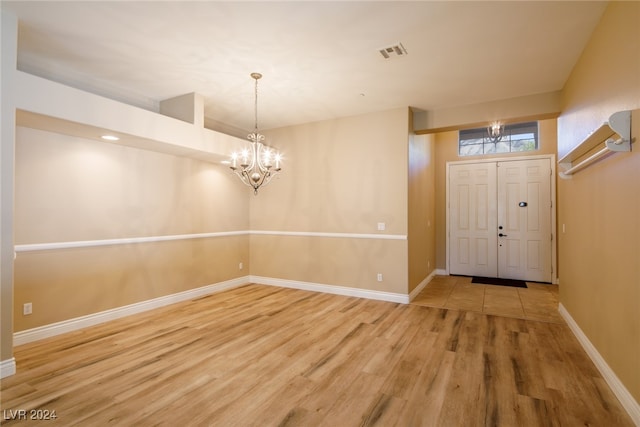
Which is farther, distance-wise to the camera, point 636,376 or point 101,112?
point 101,112

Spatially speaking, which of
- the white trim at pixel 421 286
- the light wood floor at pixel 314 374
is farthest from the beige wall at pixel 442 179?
the light wood floor at pixel 314 374

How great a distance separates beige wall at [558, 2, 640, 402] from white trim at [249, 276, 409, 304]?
7.09 ft

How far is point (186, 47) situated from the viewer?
9.95ft

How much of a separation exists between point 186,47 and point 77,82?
1668 mm

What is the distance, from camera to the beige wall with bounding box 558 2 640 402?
204 centimetres

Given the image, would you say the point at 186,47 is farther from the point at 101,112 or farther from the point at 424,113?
the point at 424,113

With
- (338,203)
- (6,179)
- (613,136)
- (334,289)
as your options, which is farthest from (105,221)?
(613,136)

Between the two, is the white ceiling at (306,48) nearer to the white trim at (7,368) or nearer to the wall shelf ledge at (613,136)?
the wall shelf ledge at (613,136)

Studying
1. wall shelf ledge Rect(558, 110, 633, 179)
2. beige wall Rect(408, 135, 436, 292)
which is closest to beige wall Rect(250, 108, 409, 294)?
beige wall Rect(408, 135, 436, 292)

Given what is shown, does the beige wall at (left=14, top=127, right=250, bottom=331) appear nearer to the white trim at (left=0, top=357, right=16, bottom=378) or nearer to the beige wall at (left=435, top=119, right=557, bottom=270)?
the white trim at (left=0, top=357, right=16, bottom=378)

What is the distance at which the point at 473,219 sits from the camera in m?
6.68

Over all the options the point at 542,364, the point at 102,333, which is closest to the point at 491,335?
the point at 542,364

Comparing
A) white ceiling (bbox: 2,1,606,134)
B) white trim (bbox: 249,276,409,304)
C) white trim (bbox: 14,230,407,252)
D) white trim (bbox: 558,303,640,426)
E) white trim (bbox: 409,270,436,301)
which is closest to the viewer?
white trim (bbox: 558,303,640,426)

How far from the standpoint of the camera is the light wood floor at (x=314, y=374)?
6.86ft
